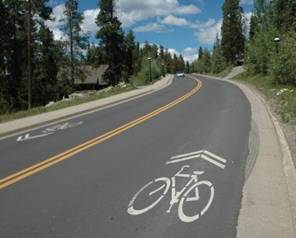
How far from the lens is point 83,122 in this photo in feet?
55.1

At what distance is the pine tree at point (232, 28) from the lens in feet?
311

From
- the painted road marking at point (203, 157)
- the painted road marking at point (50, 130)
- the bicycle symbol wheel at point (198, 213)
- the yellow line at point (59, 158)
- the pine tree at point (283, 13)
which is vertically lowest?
the painted road marking at point (50, 130)

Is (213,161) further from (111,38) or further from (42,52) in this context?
(111,38)

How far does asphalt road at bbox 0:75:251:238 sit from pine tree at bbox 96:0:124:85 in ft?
185

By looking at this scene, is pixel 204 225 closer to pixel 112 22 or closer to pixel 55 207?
pixel 55 207

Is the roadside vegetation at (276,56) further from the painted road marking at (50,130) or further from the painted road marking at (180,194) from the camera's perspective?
the painted road marking at (180,194)

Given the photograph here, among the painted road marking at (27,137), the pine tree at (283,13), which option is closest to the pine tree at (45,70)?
the pine tree at (283,13)

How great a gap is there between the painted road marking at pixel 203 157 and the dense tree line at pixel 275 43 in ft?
64.8

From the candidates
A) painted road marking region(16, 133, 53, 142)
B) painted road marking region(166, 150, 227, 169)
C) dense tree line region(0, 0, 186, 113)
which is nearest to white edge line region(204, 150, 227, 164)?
painted road marking region(166, 150, 227, 169)

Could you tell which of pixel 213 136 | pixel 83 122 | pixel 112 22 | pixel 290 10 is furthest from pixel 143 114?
pixel 112 22

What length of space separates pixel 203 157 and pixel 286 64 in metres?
22.0

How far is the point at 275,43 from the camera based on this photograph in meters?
37.4

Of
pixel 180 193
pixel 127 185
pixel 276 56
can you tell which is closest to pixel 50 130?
pixel 127 185

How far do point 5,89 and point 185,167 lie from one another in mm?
46732
